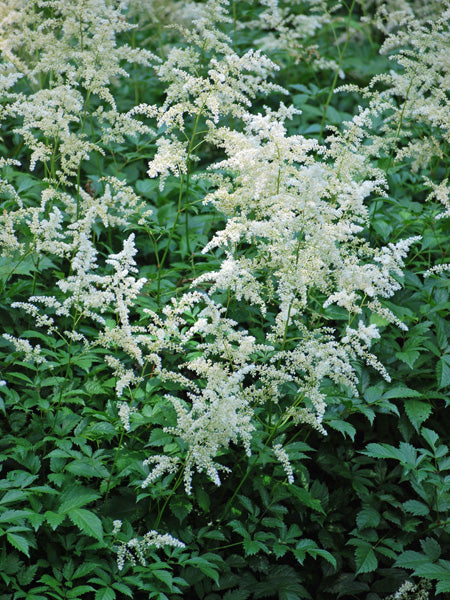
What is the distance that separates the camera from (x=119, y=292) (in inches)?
140

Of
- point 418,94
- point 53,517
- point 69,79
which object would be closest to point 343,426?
point 53,517

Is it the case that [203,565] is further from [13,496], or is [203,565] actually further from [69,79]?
[69,79]

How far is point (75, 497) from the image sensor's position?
341 cm

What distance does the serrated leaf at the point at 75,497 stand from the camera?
326 cm

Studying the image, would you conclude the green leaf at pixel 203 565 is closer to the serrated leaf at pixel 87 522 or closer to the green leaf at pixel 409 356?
the serrated leaf at pixel 87 522

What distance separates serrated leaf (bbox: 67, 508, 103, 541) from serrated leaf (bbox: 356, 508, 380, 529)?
166 cm

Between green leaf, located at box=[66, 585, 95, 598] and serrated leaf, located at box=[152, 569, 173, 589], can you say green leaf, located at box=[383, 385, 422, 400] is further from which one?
green leaf, located at box=[66, 585, 95, 598]

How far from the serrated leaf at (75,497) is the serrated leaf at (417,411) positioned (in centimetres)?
207

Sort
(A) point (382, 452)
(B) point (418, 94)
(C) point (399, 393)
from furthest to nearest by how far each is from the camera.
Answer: (B) point (418, 94) < (C) point (399, 393) < (A) point (382, 452)

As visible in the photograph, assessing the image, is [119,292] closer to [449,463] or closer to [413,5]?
[449,463]

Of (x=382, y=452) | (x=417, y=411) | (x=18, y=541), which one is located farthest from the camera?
(x=417, y=411)

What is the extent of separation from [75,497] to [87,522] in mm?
295

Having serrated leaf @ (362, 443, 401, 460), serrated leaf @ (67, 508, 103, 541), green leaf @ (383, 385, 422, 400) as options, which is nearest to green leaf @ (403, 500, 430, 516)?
serrated leaf @ (362, 443, 401, 460)

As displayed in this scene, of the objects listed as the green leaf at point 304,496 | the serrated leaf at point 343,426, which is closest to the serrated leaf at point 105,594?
the green leaf at point 304,496
